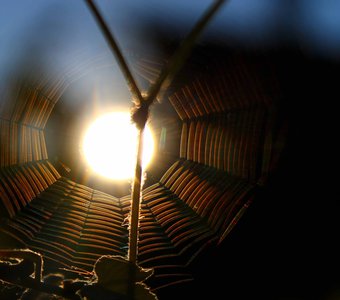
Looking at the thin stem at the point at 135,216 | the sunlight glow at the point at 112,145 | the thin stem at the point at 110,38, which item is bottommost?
the thin stem at the point at 135,216

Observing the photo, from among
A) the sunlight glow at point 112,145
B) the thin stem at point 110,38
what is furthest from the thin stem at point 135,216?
the sunlight glow at point 112,145

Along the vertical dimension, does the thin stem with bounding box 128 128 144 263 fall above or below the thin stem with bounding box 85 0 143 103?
below

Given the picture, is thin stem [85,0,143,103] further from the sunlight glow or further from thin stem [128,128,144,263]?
the sunlight glow

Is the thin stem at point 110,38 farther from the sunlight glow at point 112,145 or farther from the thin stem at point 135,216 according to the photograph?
the sunlight glow at point 112,145

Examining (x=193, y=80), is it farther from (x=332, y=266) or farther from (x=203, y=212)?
(x=332, y=266)

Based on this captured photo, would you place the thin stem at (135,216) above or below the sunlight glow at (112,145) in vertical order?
below

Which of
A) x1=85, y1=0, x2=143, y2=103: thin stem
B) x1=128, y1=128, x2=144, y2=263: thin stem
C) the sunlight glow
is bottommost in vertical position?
x1=128, y1=128, x2=144, y2=263: thin stem

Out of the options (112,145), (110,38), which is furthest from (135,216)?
(112,145)

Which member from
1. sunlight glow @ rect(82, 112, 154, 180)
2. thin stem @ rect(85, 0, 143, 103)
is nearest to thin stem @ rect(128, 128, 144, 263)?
thin stem @ rect(85, 0, 143, 103)

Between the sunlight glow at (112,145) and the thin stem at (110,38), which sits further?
the sunlight glow at (112,145)

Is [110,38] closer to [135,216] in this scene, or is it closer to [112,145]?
[135,216]
